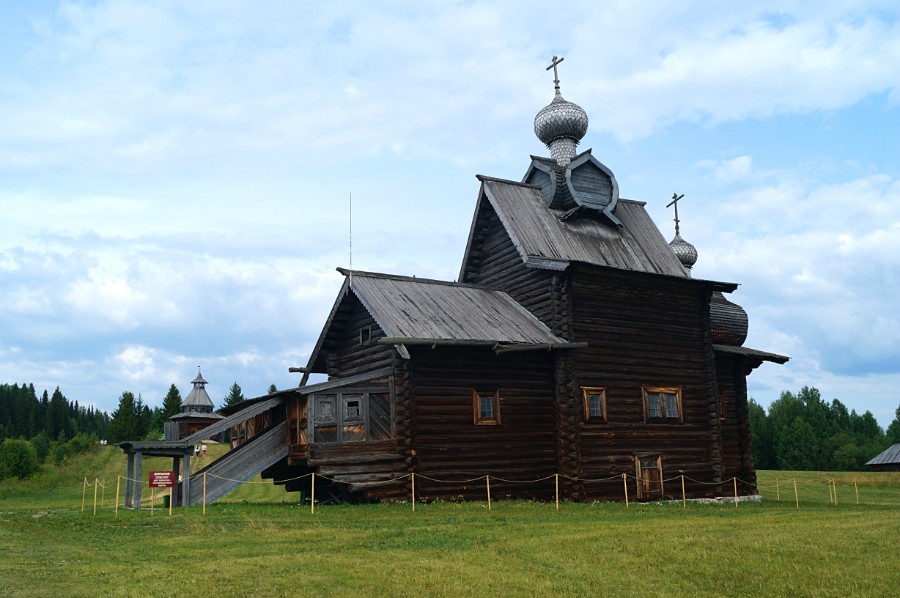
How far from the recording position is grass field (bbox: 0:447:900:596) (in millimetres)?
12734

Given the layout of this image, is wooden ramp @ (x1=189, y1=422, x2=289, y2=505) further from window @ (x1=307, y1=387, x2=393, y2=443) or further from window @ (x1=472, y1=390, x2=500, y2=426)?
window @ (x1=472, y1=390, x2=500, y2=426)

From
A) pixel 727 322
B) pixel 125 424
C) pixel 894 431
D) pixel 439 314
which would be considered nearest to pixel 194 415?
pixel 125 424

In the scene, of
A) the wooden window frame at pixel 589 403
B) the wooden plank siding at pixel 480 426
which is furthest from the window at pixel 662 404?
the wooden plank siding at pixel 480 426

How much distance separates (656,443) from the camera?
29281 mm

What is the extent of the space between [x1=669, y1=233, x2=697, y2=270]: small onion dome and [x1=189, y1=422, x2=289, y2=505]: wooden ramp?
22275mm

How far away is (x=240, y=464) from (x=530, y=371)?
969cm

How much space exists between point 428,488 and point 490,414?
3228 mm

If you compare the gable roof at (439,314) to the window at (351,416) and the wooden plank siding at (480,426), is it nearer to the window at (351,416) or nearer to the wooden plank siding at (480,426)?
the wooden plank siding at (480,426)

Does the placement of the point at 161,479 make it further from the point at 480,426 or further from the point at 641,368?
the point at 641,368

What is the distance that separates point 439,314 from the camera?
2648 centimetres

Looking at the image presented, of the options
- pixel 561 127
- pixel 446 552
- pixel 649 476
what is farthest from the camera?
pixel 561 127

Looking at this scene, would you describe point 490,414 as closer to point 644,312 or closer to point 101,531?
point 644,312

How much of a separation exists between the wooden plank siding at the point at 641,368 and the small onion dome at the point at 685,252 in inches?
314

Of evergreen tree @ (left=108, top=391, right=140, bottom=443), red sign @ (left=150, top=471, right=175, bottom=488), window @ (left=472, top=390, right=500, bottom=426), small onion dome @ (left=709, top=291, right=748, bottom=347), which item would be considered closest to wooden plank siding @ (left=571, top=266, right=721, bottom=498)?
window @ (left=472, top=390, right=500, bottom=426)
